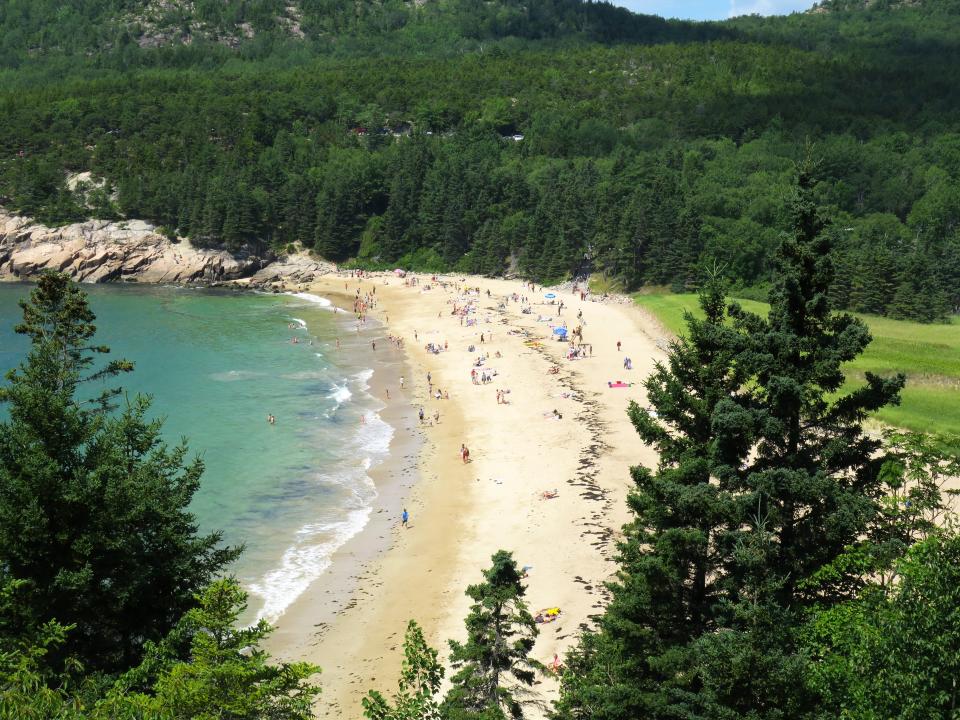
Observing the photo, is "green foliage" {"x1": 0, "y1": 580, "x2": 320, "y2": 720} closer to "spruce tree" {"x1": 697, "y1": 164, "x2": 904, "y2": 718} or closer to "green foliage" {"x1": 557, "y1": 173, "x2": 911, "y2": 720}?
"green foliage" {"x1": 557, "y1": 173, "x2": 911, "y2": 720}

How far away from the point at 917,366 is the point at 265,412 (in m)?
32.4

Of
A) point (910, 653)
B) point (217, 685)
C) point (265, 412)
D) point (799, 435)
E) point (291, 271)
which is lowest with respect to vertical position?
point (265, 412)

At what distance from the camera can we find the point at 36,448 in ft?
44.4

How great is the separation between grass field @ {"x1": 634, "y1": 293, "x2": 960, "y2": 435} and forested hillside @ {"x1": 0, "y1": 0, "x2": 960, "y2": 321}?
6.23m

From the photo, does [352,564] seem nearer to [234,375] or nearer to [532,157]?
[234,375]

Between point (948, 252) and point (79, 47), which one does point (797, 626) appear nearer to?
point (948, 252)

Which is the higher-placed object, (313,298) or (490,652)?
(490,652)

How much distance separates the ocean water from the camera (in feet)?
96.8

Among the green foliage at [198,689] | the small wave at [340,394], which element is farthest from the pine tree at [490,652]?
the small wave at [340,394]

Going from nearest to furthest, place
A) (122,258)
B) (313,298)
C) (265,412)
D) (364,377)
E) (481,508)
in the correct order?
1. (481,508)
2. (265,412)
3. (364,377)
4. (313,298)
5. (122,258)

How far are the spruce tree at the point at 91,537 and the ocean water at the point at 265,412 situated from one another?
9906mm

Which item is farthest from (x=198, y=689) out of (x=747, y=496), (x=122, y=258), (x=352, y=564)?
(x=122, y=258)

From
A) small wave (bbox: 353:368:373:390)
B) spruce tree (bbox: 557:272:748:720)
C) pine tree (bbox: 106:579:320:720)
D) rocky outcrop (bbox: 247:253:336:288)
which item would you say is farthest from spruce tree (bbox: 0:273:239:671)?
rocky outcrop (bbox: 247:253:336:288)

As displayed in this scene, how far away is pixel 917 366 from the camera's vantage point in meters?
39.2
